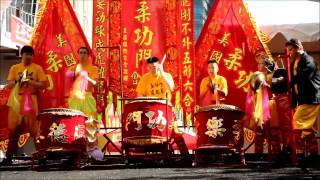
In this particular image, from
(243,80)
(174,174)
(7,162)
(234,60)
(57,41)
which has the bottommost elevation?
(174,174)

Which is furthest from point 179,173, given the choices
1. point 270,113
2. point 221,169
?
point 270,113

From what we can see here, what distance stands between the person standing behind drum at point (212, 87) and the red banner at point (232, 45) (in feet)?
2.23

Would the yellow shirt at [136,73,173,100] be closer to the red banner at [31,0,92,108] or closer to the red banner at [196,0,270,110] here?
the red banner at [196,0,270,110]

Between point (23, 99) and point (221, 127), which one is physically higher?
point (23, 99)

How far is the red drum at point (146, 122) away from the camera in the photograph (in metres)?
7.06

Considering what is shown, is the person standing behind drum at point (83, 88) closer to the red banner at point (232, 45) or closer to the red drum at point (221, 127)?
the red drum at point (221, 127)

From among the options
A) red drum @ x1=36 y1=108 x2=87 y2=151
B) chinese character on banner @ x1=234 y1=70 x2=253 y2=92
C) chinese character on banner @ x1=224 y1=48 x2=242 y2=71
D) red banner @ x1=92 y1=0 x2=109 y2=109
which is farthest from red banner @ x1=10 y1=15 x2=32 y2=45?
red drum @ x1=36 y1=108 x2=87 y2=151

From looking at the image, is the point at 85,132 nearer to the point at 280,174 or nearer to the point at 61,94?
the point at 61,94

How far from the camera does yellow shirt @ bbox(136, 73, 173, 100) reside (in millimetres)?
7832

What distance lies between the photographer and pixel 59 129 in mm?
6996

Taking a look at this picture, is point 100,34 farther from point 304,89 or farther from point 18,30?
point 18,30

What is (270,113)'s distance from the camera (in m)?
7.99

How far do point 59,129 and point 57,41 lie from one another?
249cm

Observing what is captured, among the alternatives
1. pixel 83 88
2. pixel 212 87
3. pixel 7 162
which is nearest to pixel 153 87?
pixel 212 87
